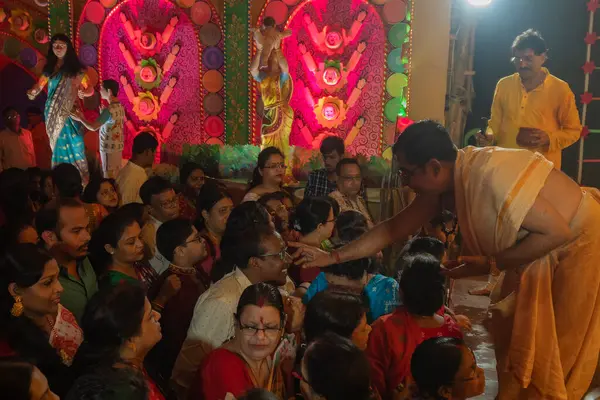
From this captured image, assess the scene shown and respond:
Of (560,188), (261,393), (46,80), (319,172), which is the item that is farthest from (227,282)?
(46,80)

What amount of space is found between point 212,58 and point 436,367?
25.3 ft

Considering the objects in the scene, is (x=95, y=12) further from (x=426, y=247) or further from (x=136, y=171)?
(x=426, y=247)

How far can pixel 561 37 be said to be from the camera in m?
8.28

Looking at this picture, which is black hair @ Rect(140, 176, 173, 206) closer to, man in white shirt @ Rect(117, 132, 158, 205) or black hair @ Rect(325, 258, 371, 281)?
man in white shirt @ Rect(117, 132, 158, 205)

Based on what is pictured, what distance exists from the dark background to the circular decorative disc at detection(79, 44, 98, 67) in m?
5.74

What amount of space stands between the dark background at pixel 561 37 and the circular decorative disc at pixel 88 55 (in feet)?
18.8

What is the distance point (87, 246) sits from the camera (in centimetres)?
308

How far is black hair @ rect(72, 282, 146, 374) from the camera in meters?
1.98

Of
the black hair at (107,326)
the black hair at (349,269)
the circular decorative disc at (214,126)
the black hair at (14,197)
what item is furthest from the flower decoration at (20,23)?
the black hair at (107,326)

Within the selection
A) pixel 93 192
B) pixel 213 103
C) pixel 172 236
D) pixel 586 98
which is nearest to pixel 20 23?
pixel 213 103

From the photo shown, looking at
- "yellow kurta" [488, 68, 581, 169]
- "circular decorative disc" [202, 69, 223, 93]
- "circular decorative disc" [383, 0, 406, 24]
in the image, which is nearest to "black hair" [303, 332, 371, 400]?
"yellow kurta" [488, 68, 581, 169]

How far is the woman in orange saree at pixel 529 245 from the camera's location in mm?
2205

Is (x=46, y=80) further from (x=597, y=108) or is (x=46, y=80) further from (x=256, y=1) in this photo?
(x=597, y=108)

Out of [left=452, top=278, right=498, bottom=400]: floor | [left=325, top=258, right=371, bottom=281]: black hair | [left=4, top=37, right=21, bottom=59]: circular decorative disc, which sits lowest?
[left=452, top=278, right=498, bottom=400]: floor
